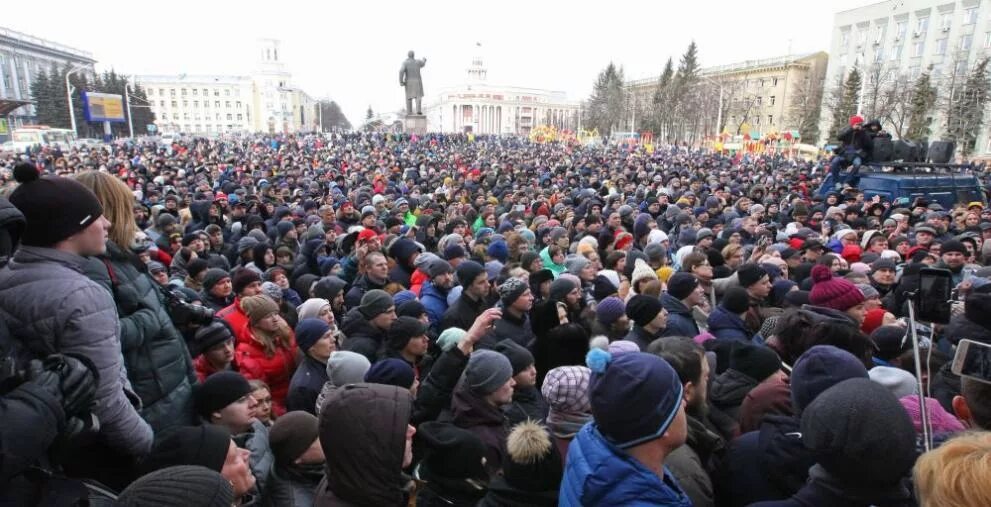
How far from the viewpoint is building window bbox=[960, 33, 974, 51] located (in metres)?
45.8

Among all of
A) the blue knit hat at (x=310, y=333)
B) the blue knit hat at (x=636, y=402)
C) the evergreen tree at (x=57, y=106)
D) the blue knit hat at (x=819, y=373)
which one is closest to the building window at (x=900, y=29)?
the blue knit hat at (x=819, y=373)

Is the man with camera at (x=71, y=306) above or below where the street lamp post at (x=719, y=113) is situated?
below

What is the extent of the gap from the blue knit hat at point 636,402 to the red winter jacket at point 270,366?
262cm

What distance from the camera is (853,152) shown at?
46.7ft

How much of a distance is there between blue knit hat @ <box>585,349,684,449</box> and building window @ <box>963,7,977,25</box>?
61.8m

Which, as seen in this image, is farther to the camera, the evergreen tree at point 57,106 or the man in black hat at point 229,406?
the evergreen tree at point 57,106

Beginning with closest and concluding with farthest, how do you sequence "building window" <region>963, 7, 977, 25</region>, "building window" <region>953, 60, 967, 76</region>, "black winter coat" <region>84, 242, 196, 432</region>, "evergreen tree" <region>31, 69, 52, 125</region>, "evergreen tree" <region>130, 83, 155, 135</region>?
"black winter coat" <region>84, 242, 196, 432</region>
"building window" <region>953, 60, 967, 76</region>
"building window" <region>963, 7, 977, 25</region>
"evergreen tree" <region>31, 69, 52, 125</region>
"evergreen tree" <region>130, 83, 155, 135</region>

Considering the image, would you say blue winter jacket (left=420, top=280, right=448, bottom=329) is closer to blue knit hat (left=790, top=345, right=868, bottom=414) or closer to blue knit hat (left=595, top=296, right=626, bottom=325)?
blue knit hat (left=595, top=296, right=626, bottom=325)

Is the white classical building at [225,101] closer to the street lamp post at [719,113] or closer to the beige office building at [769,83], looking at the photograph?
the beige office building at [769,83]

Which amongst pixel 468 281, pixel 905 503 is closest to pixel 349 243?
pixel 468 281

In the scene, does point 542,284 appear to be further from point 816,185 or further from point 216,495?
point 816,185

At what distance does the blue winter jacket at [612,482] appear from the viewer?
1764mm

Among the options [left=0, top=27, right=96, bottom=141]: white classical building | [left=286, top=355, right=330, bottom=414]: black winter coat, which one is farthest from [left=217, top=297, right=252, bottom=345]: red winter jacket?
[left=0, top=27, right=96, bottom=141]: white classical building

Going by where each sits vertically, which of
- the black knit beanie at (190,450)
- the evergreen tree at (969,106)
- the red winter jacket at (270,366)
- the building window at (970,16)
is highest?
the building window at (970,16)
